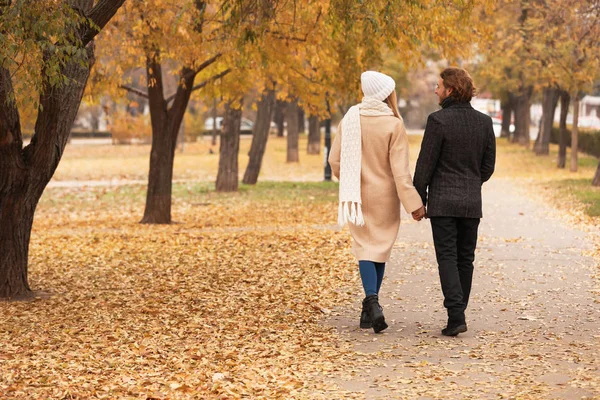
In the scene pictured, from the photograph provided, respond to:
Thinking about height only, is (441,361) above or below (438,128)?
below

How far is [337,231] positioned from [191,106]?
63.9 meters

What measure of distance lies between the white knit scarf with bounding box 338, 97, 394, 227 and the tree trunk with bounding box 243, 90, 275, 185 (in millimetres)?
20868

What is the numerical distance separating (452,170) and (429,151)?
0.73 ft

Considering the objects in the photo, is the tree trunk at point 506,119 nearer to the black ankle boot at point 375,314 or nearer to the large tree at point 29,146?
the large tree at point 29,146

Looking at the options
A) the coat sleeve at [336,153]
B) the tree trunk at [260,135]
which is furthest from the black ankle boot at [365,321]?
the tree trunk at [260,135]

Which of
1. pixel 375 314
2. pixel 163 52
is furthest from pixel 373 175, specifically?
pixel 163 52

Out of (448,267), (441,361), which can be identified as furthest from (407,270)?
(441,361)

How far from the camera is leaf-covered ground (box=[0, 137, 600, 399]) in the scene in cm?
625

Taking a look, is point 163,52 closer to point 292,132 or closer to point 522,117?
point 292,132

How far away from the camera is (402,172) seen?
297 inches

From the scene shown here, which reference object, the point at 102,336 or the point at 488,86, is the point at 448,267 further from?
the point at 488,86

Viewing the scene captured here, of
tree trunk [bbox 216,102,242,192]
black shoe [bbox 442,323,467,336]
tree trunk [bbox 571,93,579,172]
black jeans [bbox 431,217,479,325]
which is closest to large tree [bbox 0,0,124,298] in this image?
black jeans [bbox 431,217,479,325]

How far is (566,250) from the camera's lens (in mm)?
13094

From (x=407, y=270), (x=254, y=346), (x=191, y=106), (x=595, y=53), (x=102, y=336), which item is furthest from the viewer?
(x=191, y=106)
